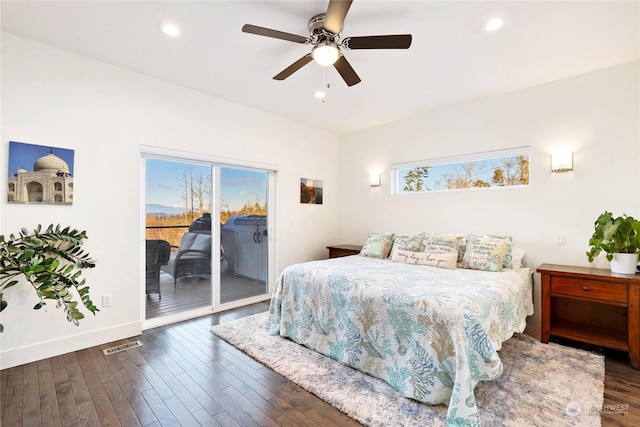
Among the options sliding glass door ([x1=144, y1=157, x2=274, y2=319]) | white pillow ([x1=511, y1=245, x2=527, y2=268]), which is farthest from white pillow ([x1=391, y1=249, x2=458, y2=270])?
sliding glass door ([x1=144, y1=157, x2=274, y2=319])

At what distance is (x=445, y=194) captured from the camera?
160 inches

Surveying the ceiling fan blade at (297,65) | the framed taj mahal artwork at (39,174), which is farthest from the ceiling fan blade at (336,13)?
the framed taj mahal artwork at (39,174)

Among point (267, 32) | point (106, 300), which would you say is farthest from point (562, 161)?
point (106, 300)

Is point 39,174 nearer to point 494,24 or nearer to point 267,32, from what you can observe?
point 267,32

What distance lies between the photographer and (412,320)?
2.04 meters

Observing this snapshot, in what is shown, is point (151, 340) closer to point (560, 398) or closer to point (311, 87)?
point (311, 87)

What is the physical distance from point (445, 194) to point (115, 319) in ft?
13.7

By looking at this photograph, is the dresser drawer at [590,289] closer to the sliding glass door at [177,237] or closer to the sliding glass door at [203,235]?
the sliding glass door at [203,235]

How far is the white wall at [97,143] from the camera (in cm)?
248

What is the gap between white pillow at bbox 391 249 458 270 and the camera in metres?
3.17

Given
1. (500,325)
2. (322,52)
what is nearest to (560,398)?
(500,325)

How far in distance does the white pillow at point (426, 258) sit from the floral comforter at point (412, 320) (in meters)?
0.16

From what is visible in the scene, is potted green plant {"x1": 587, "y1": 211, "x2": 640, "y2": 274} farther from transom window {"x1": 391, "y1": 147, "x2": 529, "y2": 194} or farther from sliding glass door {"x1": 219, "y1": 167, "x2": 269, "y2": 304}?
sliding glass door {"x1": 219, "y1": 167, "x2": 269, "y2": 304}

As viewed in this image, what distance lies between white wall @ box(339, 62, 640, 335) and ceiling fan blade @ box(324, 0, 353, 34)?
265 centimetres
